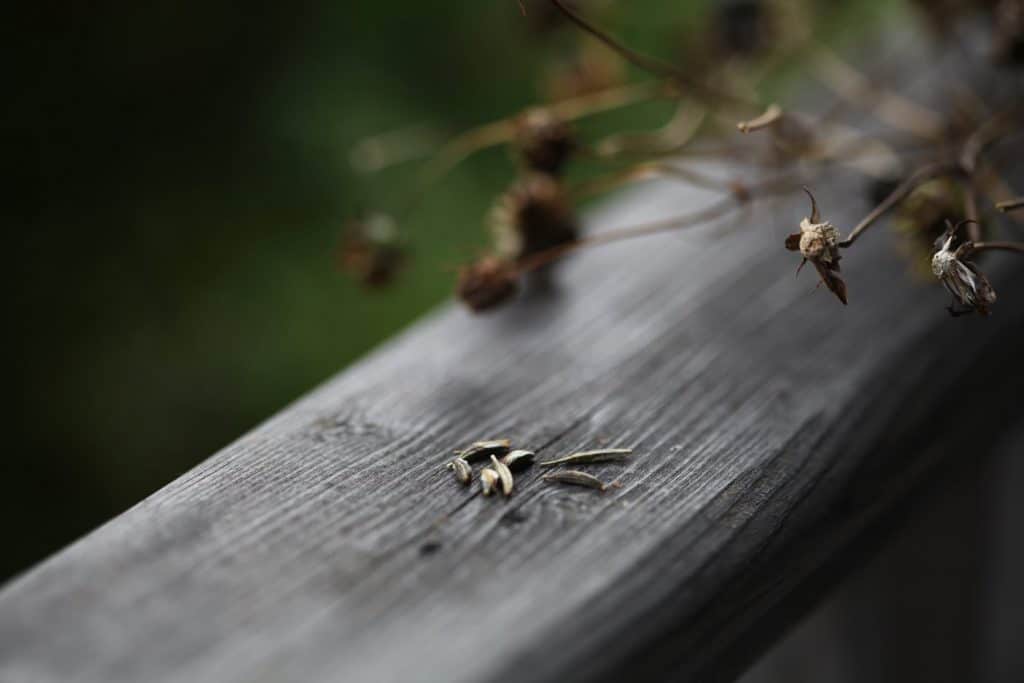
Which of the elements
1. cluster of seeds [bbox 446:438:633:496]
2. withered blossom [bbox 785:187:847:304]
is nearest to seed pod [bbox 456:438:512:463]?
cluster of seeds [bbox 446:438:633:496]

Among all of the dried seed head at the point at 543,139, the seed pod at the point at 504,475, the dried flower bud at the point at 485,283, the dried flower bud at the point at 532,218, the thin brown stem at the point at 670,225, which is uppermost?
the dried seed head at the point at 543,139

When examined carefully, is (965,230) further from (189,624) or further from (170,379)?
(170,379)

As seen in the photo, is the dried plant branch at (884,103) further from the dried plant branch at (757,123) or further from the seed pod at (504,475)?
the seed pod at (504,475)

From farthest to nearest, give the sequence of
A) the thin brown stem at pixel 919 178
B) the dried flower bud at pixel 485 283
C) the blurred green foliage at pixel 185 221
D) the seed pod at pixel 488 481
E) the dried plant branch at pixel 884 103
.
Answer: the blurred green foliage at pixel 185 221
the dried plant branch at pixel 884 103
the dried flower bud at pixel 485 283
the thin brown stem at pixel 919 178
the seed pod at pixel 488 481

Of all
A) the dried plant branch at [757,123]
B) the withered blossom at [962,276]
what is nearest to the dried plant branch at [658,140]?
the dried plant branch at [757,123]

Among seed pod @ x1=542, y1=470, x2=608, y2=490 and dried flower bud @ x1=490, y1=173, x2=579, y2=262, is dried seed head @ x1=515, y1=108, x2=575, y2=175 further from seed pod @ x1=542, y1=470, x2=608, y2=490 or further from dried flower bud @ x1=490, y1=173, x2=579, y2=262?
seed pod @ x1=542, y1=470, x2=608, y2=490

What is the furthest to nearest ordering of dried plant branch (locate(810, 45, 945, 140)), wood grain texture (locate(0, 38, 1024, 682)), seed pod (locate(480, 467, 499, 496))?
1. dried plant branch (locate(810, 45, 945, 140))
2. seed pod (locate(480, 467, 499, 496))
3. wood grain texture (locate(0, 38, 1024, 682))

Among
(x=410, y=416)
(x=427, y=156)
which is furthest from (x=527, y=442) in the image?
(x=427, y=156)
